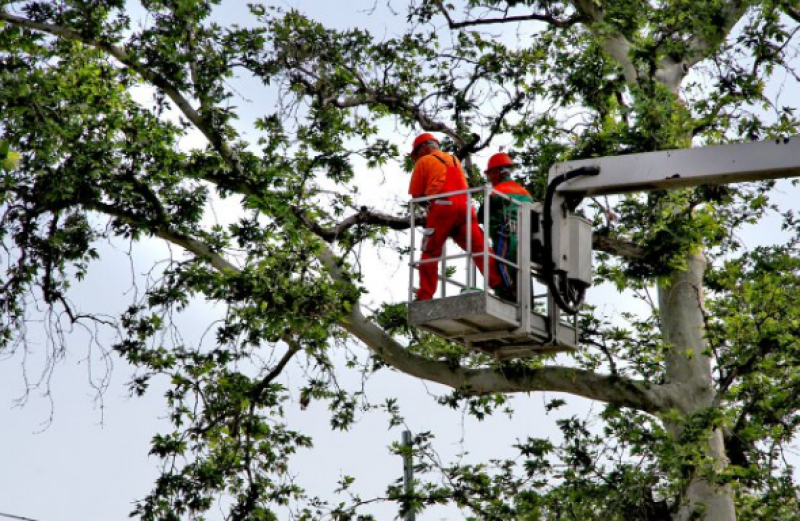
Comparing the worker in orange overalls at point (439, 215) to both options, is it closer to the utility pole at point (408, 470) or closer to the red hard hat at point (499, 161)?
the red hard hat at point (499, 161)

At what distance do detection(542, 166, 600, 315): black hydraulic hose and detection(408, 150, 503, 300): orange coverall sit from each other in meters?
0.49

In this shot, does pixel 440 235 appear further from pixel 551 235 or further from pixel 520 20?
pixel 520 20

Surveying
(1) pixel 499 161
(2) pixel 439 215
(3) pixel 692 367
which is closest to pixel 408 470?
(3) pixel 692 367

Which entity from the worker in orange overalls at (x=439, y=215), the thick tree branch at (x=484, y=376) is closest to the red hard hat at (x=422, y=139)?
the worker in orange overalls at (x=439, y=215)

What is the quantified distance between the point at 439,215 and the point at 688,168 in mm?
2204

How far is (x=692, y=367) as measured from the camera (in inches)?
648

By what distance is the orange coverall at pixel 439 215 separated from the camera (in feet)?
40.1

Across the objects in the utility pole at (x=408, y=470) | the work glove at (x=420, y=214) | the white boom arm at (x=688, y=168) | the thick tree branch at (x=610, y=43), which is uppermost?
the thick tree branch at (x=610, y=43)

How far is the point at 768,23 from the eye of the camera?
15062 millimetres

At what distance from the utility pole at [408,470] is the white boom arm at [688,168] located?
4.71 metres

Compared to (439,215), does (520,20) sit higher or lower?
higher

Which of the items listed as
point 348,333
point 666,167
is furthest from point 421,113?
point 666,167

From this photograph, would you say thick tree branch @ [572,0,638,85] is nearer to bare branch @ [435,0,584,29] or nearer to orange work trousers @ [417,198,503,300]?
bare branch @ [435,0,584,29]

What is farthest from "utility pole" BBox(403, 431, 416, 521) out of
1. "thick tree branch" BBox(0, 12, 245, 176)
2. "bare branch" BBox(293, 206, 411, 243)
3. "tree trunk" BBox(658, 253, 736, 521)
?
"thick tree branch" BBox(0, 12, 245, 176)
